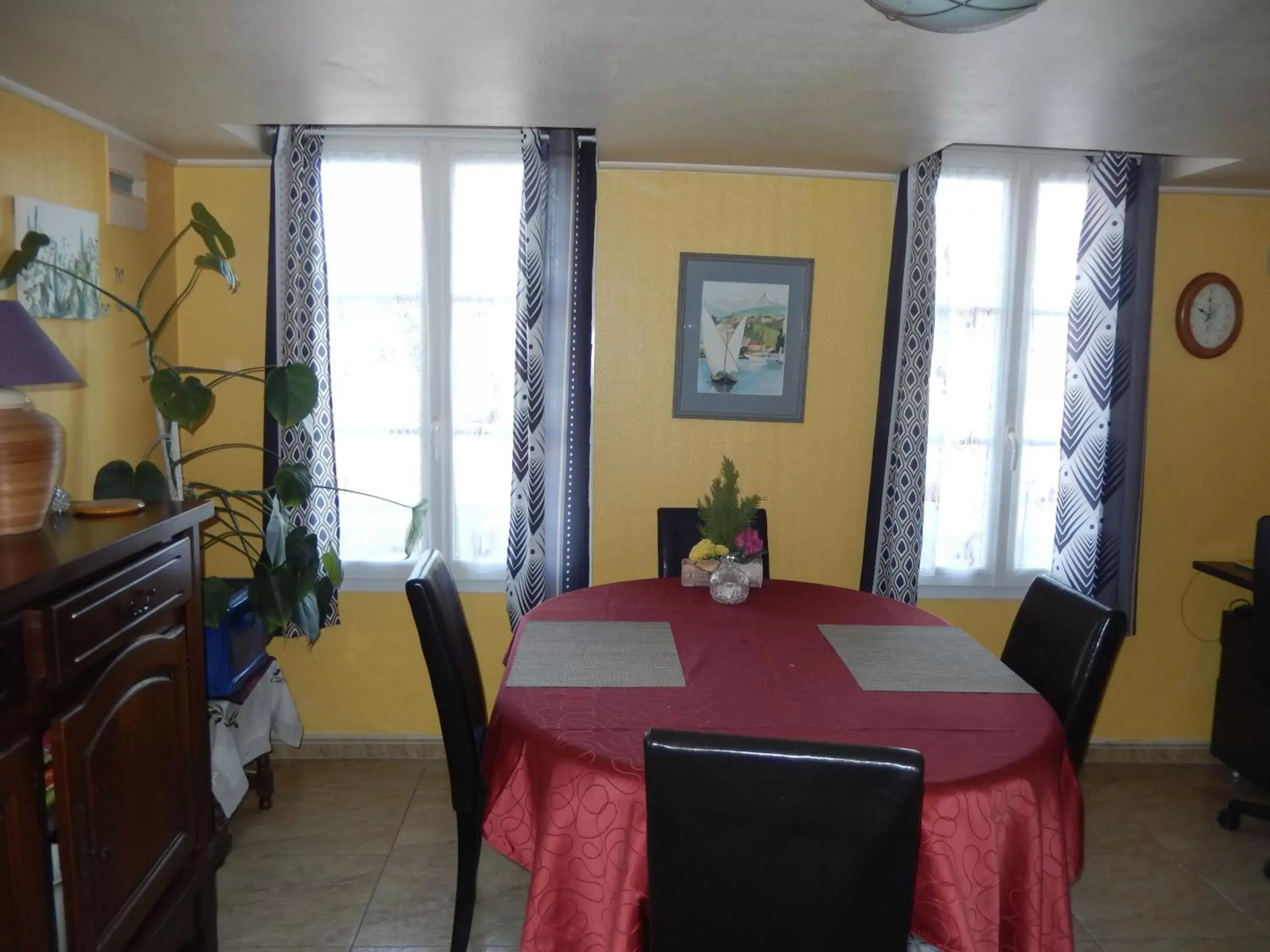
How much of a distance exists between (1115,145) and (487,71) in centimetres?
216

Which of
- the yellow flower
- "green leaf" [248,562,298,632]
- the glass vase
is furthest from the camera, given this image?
"green leaf" [248,562,298,632]

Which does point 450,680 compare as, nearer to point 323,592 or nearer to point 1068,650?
point 323,592

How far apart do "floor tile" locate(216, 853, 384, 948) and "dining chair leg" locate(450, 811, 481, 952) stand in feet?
1.33

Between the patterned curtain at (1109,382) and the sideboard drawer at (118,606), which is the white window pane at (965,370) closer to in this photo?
the patterned curtain at (1109,382)

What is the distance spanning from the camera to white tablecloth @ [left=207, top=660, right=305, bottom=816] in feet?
9.18

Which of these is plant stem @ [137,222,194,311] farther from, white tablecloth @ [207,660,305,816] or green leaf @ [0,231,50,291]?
white tablecloth @ [207,660,305,816]

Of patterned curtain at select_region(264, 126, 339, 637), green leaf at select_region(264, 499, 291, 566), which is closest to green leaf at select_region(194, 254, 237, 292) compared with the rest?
patterned curtain at select_region(264, 126, 339, 637)

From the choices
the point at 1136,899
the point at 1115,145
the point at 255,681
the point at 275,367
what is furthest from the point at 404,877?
the point at 1115,145

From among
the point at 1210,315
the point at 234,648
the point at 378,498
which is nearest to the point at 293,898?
the point at 234,648

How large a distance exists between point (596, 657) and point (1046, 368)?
240cm

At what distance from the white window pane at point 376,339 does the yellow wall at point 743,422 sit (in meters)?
0.71

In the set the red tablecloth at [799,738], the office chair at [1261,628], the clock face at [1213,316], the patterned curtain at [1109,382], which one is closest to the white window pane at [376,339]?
the red tablecloth at [799,738]

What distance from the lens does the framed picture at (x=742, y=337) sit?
344 centimetres

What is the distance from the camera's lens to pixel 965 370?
3545 mm
